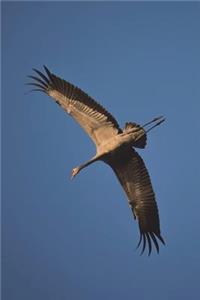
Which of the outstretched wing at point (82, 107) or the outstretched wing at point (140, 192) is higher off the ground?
the outstretched wing at point (82, 107)

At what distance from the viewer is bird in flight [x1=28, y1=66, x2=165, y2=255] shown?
1789cm

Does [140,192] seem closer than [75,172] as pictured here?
No

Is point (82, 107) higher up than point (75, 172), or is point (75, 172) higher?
point (82, 107)

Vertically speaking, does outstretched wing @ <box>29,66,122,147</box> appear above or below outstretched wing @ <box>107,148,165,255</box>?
above

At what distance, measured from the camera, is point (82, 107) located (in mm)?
18078

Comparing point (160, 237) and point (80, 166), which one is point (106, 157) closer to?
point (80, 166)

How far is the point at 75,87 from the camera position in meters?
18.1

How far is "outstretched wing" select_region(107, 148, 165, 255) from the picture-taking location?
1839cm

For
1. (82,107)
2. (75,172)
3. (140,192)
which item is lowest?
(140,192)

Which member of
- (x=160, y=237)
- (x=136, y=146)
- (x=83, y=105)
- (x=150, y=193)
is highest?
(x=83, y=105)

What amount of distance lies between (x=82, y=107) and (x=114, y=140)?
1218mm

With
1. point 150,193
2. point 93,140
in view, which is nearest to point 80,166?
point 93,140

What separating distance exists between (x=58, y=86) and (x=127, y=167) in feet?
9.36

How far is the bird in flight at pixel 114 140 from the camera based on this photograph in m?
17.9
